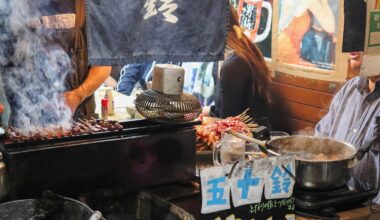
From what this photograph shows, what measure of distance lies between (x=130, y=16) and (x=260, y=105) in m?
3.31

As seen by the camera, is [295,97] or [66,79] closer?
[66,79]

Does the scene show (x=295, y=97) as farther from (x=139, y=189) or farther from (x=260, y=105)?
(x=139, y=189)

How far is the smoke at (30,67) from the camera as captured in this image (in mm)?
2811

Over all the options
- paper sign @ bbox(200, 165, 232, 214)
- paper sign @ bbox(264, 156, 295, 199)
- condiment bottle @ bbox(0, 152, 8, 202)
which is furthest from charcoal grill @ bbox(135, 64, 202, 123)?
condiment bottle @ bbox(0, 152, 8, 202)

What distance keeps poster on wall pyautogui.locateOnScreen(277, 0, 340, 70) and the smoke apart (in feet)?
9.42

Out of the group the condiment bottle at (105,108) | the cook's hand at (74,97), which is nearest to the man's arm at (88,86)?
the cook's hand at (74,97)

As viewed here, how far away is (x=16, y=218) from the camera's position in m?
2.21

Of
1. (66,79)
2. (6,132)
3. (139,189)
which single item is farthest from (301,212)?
(66,79)

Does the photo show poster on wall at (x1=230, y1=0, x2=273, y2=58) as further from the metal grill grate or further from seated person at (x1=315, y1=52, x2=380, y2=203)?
the metal grill grate

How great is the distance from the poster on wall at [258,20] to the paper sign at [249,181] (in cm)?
334

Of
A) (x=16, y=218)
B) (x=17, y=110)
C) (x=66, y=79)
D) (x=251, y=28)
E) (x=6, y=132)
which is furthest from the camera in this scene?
(x=251, y=28)

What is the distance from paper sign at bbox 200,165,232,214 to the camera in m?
2.30

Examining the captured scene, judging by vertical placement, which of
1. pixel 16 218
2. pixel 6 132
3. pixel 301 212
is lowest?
pixel 301 212

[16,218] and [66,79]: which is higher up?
[66,79]
